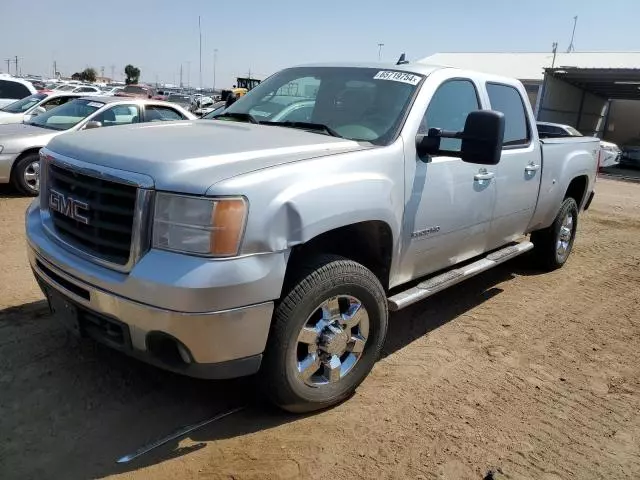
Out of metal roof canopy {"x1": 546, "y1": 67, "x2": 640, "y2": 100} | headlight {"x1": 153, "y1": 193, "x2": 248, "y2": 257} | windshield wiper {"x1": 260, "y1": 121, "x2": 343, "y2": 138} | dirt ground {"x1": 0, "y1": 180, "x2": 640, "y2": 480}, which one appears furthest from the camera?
metal roof canopy {"x1": 546, "y1": 67, "x2": 640, "y2": 100}

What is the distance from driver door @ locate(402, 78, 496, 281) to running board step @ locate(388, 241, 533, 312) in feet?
0.26

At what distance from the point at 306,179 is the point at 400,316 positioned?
88.9 inches

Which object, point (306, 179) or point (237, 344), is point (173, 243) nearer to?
point (237, 344)

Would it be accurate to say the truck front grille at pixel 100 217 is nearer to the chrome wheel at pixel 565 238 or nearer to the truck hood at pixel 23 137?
the chrome wheel at pixel 565 238

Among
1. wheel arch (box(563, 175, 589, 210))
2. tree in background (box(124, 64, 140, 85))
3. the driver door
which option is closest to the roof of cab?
the driver door

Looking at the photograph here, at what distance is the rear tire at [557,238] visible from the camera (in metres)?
5.92

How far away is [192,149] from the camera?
2.76 meters

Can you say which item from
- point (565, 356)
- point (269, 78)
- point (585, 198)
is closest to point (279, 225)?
point (269, 78)

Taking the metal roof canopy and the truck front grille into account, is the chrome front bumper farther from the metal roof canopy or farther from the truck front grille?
the metal roof canopy

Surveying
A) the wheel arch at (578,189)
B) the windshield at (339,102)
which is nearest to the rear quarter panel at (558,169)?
the wheel arch at (578,189)

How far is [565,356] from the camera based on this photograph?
162 inches

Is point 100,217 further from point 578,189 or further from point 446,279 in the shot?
point 578,189

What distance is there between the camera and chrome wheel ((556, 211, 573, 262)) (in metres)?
6.09

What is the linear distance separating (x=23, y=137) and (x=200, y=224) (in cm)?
694
